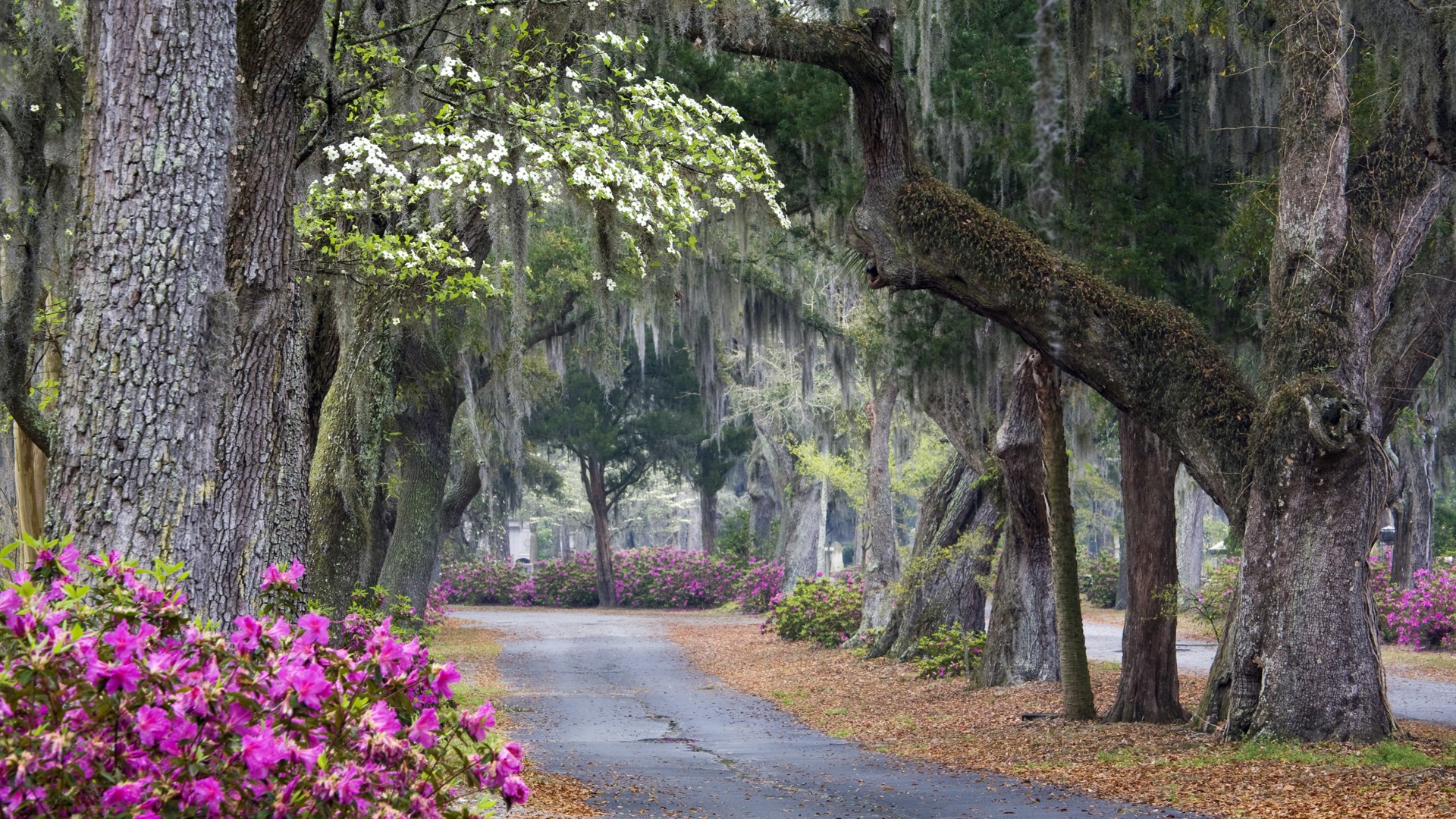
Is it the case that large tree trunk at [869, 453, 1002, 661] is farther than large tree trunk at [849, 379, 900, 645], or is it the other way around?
large tree trunk at [849, 379, 900, 645]

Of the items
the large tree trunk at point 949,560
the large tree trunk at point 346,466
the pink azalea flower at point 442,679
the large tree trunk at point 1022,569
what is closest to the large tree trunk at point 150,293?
the pink azalea flower at point 442,679

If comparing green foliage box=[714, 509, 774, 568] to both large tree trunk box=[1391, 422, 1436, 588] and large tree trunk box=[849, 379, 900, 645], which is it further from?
large tree trunk box=[1391, 422, 1436, 588]

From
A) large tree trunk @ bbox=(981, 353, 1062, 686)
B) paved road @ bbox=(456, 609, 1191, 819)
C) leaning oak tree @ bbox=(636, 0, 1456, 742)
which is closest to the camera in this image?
paved road @ bbox=(456, 609, 1191, 819)

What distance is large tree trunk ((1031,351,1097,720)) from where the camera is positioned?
11664mm

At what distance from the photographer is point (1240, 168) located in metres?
12.6

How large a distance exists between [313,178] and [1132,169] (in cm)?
734

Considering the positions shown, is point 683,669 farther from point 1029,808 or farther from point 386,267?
point 1029,808

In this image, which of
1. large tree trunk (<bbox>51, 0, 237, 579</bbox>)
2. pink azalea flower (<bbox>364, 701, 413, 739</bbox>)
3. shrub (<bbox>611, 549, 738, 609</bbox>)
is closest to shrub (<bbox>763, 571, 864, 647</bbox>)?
shrub (<bbox>611, 549, 738, 609</bbox>)

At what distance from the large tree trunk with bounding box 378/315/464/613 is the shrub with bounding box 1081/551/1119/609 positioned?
25210 mm

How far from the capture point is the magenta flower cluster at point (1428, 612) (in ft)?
72.4

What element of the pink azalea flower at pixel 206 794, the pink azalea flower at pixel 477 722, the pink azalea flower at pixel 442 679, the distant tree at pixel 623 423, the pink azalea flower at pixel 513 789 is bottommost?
the pink azalea flower at pixel 513 789

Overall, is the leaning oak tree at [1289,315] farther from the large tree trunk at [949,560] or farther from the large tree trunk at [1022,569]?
the large tree trunk at [949,560]

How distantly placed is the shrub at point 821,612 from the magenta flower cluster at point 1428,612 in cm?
916

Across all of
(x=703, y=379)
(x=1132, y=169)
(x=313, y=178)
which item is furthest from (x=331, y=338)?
(x=703, y=379)
